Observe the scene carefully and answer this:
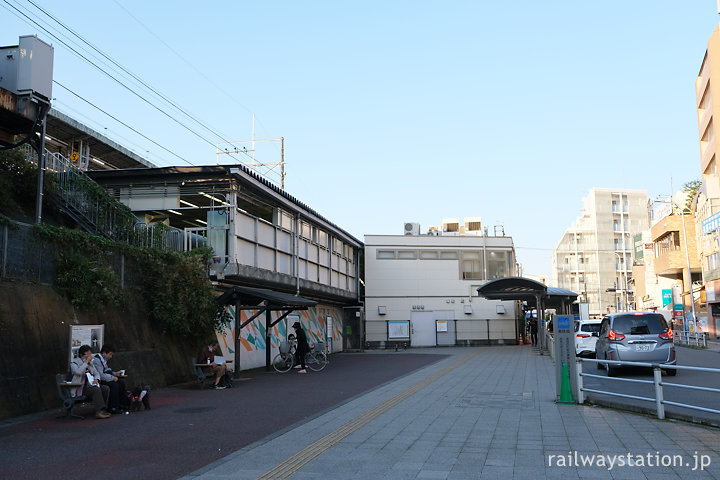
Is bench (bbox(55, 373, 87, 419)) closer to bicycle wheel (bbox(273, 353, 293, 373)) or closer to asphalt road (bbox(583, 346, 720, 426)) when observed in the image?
asphalt road (bbox(583, 346, 720, 426))

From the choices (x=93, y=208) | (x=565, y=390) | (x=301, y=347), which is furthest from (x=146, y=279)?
(x=565, y=390)

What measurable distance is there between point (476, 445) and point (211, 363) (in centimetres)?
959

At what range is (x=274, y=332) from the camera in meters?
25.2

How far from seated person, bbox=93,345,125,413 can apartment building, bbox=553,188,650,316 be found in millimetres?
87586

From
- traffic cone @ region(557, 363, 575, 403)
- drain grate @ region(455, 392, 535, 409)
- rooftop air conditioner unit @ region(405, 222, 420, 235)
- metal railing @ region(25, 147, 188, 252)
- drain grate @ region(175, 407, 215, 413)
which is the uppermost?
rooftop air conditioner unit @ region(405, 222, 420, 235)

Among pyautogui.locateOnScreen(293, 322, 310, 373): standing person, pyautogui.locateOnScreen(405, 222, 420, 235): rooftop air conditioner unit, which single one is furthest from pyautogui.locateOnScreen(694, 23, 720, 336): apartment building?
pyautogui.locateOnScreen(293, 322, 310, 373): standing person

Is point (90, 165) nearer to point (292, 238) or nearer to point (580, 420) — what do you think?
point (292, 238)

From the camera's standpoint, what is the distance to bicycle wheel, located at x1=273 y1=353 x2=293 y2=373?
2162 cm

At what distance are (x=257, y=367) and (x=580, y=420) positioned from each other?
15682mm

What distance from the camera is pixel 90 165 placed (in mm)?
28734

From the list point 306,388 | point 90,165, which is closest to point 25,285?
point 306,388

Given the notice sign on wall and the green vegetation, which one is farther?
the notice sign on wall

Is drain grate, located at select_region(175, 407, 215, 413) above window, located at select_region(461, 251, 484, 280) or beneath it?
beneath

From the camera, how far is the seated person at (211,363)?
15508 mm
